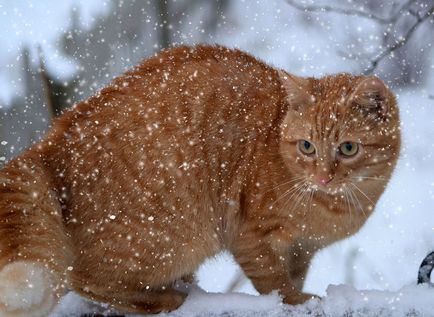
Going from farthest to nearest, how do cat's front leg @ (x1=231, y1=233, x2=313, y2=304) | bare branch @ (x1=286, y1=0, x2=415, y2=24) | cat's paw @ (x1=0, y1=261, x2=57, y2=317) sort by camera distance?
bare branch @ (x1=286, y1=0, x2=415, y2=24) < cat's front leg @ (x1=231, y1=233, x2=313, y2=304) < cat's paw @ (x1=0, y1=261, x2=57, y2=317)

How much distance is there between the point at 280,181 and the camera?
1898mm

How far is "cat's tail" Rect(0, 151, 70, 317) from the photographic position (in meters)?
1.48

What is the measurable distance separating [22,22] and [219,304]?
1.35 metres

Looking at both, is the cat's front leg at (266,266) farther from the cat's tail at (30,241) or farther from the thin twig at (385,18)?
the thin twig at (385,18)

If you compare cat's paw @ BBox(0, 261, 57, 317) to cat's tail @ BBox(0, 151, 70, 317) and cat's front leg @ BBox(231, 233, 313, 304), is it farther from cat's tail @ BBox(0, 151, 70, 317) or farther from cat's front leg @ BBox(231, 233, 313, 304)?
cat's front leg @ BBox(231, 233, 313, 304)

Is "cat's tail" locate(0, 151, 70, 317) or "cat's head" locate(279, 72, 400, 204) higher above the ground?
"cat's head" locate(279, 72, 400, 204)

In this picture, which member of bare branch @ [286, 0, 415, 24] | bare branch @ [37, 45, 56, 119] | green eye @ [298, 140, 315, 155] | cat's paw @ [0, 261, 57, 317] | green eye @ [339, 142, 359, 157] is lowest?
cat's paw @ [0, 261, 57, 317]

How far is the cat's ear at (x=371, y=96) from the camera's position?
1808 millimetres

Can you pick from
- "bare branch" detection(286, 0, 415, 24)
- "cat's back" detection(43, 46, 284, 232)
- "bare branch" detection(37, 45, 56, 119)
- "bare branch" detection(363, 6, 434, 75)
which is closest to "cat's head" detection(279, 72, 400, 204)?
"cat's back" detection(43, 46, 284, 232)

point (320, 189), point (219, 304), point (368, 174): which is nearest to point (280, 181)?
point (320, 189)

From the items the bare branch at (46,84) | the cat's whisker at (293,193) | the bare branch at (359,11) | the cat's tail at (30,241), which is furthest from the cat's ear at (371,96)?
the bare branch at (46,84)

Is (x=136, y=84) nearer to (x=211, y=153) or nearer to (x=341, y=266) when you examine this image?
(x=211, y=153)

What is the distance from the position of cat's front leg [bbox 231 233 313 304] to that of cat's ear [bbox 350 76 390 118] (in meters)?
0.45

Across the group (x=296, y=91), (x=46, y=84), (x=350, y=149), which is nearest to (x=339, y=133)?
(x=350, y=149)
